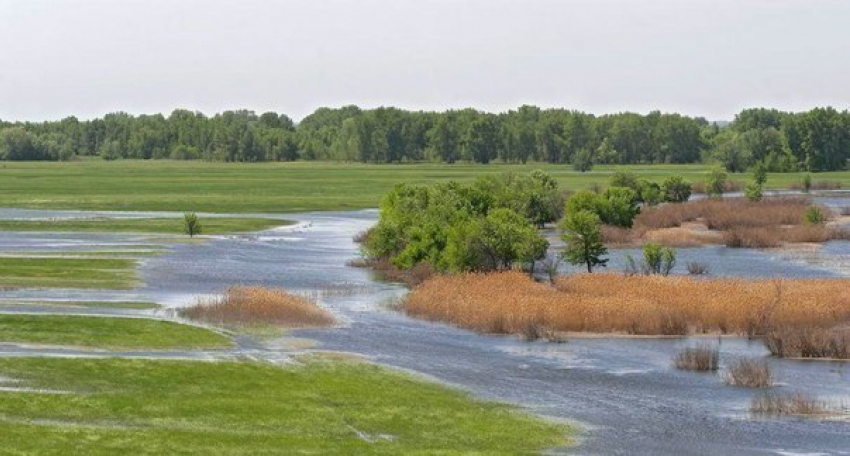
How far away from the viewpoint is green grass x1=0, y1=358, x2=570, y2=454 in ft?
129

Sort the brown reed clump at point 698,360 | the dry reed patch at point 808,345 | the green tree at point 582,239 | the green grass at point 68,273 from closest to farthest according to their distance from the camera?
1. the brown reed clump at point 698,360
2. the dry reed patch at point 808,345
3. the green grass at point 68,273
4. the green tree at point 582,239

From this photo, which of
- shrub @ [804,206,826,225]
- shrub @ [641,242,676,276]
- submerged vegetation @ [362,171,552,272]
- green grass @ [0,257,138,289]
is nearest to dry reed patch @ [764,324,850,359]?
submerged vegetation @ [362,171,552,272]

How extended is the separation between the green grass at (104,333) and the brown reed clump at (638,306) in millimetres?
14511

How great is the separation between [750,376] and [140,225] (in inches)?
3687

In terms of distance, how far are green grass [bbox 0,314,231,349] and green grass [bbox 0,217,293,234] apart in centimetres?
6620

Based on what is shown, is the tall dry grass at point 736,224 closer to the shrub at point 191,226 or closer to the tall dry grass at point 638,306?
the shrub at point 191,226

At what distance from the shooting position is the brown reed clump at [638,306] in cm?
6700

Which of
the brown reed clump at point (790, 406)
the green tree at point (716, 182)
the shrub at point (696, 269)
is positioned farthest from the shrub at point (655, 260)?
the green tree at point (716, 182)

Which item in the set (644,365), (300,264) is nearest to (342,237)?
(300,264)

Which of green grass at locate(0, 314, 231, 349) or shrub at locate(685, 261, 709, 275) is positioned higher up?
green grass at locate(0, 314, 231, 349)

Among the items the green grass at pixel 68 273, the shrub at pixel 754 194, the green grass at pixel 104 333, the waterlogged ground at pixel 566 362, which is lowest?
the waterlogged ground at pixel 566 362

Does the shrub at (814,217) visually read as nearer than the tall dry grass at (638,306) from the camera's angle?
No

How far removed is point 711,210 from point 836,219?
13179 millimetres

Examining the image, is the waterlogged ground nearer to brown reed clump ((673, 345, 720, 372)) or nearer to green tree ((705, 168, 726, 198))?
brown reed clump ((673, 345, 720, 372))
